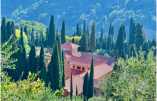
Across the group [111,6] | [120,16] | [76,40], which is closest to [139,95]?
[76,40]

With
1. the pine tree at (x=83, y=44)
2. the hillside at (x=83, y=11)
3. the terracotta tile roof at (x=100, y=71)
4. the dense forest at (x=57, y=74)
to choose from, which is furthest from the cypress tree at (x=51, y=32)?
the hillside at (x=83, y=11)

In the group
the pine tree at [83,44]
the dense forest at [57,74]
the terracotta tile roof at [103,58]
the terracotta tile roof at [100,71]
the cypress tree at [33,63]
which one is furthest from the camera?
the pine tree at [83,44]

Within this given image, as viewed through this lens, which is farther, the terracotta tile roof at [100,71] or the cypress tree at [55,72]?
the terracotta tile roof at [100,71]

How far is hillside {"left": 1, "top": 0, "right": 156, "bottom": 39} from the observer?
9544 centimetres

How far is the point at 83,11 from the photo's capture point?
118 m

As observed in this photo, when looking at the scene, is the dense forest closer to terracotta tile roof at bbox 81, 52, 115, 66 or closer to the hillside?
terracotta tile roof at bbox 81, 52, 115, 66

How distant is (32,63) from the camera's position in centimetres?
2066

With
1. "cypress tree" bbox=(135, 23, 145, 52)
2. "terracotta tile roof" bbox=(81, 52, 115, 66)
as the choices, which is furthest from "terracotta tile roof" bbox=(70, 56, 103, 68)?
"cypress tree" bbox=(135, 23, 145, 52)

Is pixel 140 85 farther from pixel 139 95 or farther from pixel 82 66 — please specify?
pixel 82 66

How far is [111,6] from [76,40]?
75711 mm

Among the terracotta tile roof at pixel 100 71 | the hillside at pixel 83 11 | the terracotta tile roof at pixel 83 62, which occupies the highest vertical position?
the hillside at pixel 83 11

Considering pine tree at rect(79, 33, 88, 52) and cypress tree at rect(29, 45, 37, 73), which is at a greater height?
pine tree at rect(79, 33, 88, 52)

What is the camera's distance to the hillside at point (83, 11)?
95.4 metres

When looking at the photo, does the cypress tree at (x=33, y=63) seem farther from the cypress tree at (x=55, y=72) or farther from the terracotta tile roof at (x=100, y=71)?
the terracotta tile roof at (x=100, y=71)
